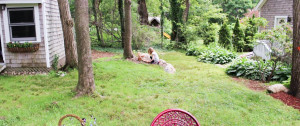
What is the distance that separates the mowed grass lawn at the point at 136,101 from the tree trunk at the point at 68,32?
2.00 ft

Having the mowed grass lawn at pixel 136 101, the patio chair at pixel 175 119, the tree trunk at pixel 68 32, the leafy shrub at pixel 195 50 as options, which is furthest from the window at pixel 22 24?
the leafy shrub at pixel 195 50

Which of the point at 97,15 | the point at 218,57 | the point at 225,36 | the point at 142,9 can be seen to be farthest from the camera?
the point at 142,9

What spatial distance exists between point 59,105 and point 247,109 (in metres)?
4.20

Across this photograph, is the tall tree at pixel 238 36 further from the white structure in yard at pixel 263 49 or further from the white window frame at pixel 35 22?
the white window frame at pixel 35 22

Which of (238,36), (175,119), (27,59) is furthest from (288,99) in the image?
(238,36)

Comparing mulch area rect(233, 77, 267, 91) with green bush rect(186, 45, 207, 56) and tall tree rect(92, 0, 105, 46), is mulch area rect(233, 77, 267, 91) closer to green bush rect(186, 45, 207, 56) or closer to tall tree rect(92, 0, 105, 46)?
green bush rect(186, 45, 207, 56)

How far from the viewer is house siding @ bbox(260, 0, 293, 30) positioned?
13645 millimetres

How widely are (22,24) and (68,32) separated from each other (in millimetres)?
1605

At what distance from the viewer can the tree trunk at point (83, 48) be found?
550 cm

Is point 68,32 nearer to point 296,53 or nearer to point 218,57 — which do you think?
point 296,53

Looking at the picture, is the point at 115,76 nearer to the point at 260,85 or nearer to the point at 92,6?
the point at 260,85

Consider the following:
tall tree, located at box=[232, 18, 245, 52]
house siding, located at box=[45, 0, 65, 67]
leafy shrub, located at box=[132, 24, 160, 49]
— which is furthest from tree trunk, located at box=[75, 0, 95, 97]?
tall tree, located at box=[232, 18, 245, 52]

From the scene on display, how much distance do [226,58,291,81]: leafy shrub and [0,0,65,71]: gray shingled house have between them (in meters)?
7.00

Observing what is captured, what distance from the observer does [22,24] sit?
8258 millimetres
